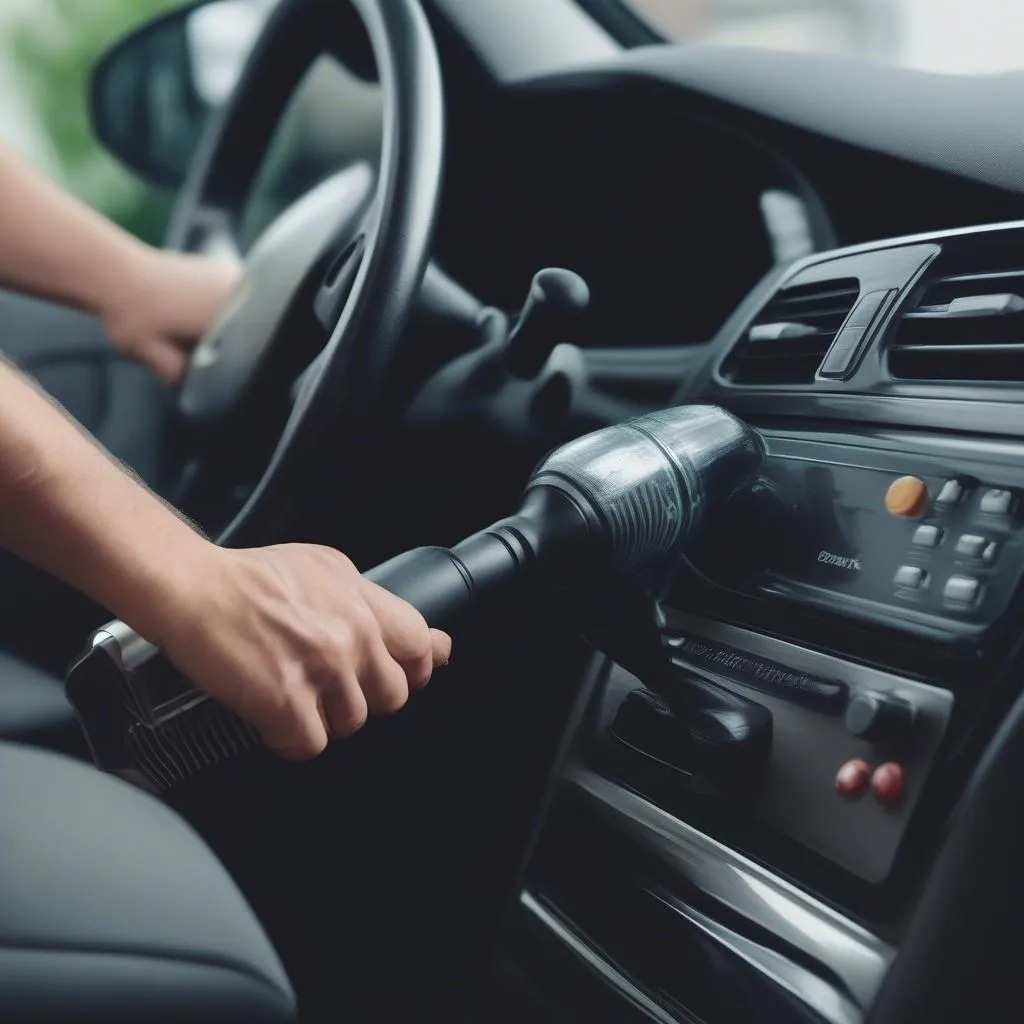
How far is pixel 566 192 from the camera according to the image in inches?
42.7

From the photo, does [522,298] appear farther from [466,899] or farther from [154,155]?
[154,155]

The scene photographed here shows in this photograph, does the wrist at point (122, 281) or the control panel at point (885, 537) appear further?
the wrist at point (122, 281)

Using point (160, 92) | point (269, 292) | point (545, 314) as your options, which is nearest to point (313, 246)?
point (269, 292)

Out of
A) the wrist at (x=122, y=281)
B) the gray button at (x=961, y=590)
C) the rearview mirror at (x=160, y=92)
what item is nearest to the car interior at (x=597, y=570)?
the gray button at (x=961, y=590)

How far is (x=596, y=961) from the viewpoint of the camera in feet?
2.36

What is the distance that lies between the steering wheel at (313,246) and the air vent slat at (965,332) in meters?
0.29

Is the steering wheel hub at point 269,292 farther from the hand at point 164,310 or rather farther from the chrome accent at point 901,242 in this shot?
→ the chrome accent at point 901,242

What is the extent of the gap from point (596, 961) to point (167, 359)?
2.43 ft

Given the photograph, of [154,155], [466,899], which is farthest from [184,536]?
[154,155]

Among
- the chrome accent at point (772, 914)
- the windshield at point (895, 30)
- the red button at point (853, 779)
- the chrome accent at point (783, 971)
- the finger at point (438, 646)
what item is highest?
the windshield at point (895, 30)

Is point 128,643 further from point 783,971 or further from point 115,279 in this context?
point 115,279

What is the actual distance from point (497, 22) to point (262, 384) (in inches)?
16.6

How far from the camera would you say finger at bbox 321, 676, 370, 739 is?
506 millimetres

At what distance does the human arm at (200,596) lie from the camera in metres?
0.50
